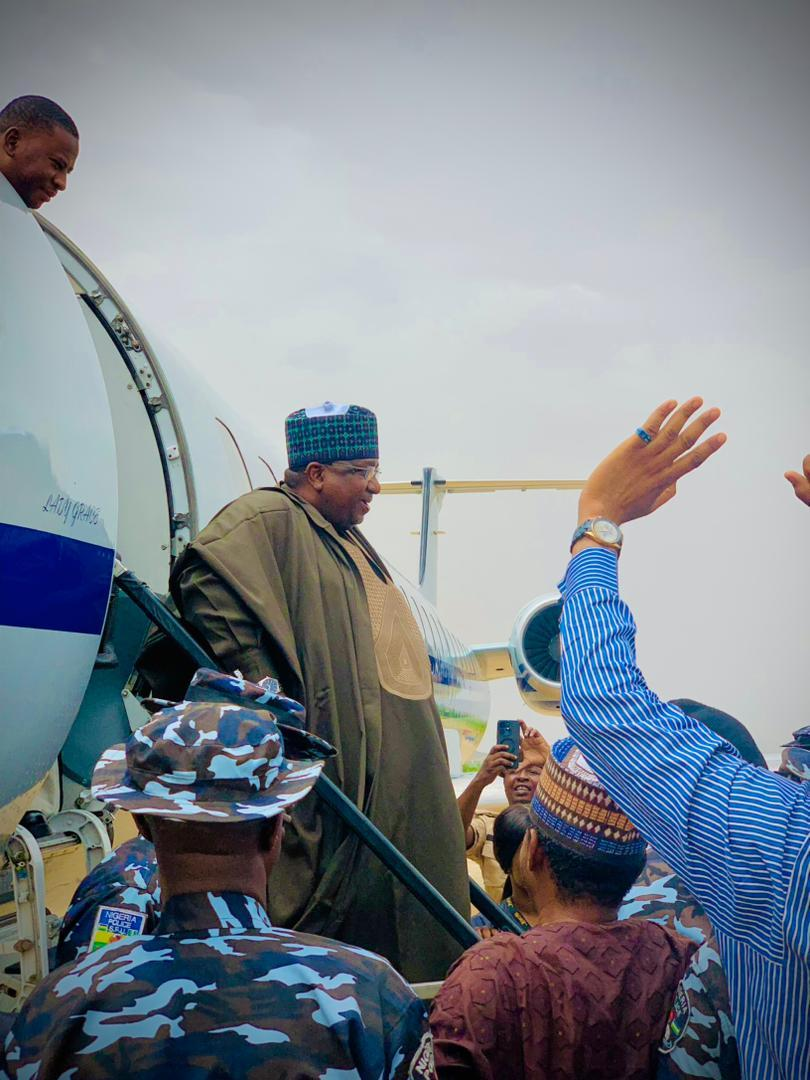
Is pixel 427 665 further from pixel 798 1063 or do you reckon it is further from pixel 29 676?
pixel 798 1063

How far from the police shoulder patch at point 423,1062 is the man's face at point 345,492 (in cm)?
220

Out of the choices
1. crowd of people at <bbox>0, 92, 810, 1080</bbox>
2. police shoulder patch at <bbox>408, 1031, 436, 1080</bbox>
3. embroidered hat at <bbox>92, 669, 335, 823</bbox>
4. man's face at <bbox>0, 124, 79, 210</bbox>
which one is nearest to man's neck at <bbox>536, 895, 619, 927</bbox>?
crowd of people at <bbox>0, 92, 810, 1080</bbox>

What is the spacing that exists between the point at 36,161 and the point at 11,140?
93 millimetres

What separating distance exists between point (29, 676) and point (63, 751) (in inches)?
41.7

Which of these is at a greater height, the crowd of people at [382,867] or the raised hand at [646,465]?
the raised hand at [646,465]

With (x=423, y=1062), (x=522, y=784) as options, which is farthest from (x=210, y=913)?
(x=522, y=784)

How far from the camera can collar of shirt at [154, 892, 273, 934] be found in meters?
1.60

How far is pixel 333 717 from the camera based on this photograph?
9.98 feet

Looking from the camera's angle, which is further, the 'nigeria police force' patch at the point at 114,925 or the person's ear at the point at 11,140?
the person's ear at the point at 11,140

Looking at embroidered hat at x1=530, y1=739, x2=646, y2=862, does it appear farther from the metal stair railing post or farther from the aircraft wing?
the aircraft wing

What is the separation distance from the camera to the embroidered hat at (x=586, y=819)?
232cm

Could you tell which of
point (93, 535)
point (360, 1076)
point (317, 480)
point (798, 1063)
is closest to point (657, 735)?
point (798, 1063)

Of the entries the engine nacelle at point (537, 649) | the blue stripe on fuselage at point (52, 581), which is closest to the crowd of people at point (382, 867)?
the blue stripe on fuselage at point (52, 581)

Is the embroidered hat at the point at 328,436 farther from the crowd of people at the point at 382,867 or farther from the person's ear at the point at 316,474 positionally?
the crowd of people at the point at 382,867
